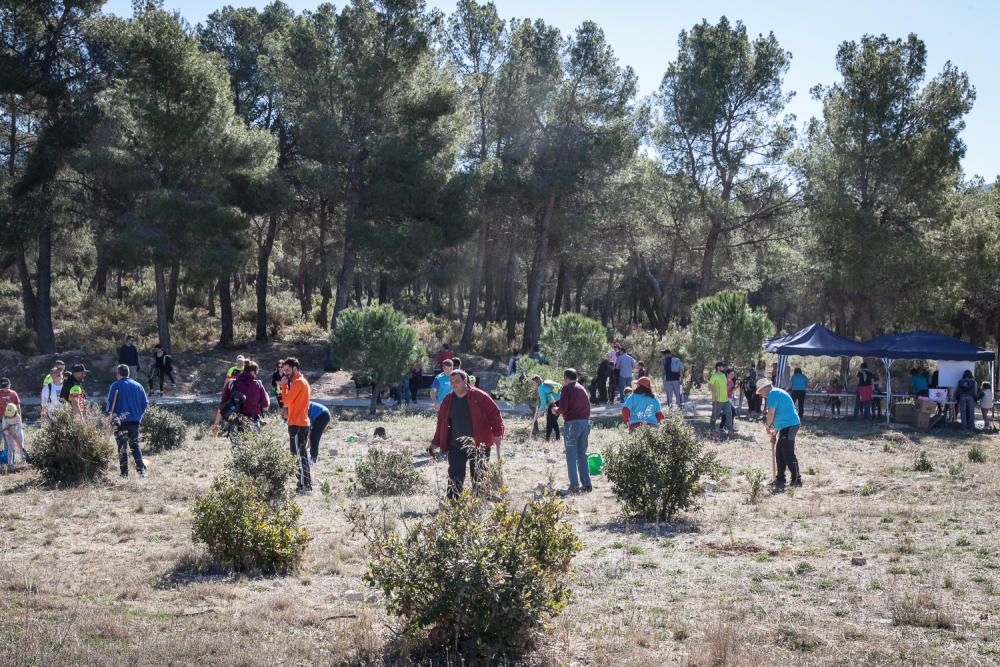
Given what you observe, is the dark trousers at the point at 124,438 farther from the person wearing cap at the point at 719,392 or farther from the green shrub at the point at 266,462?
the person wearing cap at the point at 719,392

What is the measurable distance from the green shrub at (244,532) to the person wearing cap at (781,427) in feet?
22.2

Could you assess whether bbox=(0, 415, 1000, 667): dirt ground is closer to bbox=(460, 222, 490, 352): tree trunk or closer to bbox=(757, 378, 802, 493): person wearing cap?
bbox=(757, 378, 802, 493): person wearing cap

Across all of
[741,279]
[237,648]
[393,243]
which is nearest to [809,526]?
[237,648]

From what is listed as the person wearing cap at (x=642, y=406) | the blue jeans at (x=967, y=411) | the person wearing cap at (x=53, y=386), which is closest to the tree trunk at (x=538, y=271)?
the blue jeans at (x=967, y=411)

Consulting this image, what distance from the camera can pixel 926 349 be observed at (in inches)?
848

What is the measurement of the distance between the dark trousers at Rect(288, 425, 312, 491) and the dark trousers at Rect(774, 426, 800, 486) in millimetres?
6315

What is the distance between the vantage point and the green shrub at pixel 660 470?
9062 millimetres

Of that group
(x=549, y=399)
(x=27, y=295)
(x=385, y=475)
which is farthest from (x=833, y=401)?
(x=27, y=295)

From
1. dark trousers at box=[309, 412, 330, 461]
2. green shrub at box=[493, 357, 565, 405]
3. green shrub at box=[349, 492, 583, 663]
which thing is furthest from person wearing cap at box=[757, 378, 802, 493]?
green shrub at box=[349, 492, 583, 663]

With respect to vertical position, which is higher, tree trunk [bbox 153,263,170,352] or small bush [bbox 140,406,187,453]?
tree trunk [bbox 153,263,170,352]

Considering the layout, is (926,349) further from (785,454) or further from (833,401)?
(785,454)

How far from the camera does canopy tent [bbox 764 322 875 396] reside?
2239 cm

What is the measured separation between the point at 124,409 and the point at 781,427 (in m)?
8.70

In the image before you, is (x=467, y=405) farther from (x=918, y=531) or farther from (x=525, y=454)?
(x=525, y=454)
